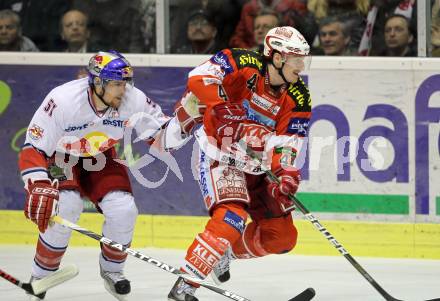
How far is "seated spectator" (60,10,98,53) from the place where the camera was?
24.5 ft

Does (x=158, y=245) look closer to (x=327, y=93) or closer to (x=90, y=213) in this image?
(x=90, y=213)

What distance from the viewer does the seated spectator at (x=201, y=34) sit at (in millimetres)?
7219

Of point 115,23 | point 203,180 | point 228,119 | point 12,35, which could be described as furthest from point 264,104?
point 12,35

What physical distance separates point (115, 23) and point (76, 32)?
10.6 inches

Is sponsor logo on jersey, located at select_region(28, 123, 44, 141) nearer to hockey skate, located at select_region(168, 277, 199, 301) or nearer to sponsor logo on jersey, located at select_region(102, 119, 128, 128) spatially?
sponsor logo on jersey, located at select_region(102, 119, 128, 128)

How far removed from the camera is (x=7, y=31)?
7.62 m

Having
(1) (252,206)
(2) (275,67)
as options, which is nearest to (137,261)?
(1) (252,206)

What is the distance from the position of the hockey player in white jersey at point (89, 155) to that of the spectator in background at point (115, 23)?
67.1 inches

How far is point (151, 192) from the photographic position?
7.25m

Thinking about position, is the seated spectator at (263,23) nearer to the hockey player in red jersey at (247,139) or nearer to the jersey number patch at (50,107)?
the hockey player in red jersey at (247,139)

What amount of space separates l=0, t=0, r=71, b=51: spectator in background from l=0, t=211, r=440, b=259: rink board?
1.14 metres

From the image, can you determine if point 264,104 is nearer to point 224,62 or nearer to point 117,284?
point 224,62

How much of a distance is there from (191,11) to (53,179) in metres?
2.16

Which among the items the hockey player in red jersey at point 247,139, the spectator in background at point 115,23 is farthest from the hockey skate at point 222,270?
Answer: the spectator in background at point 115,23
